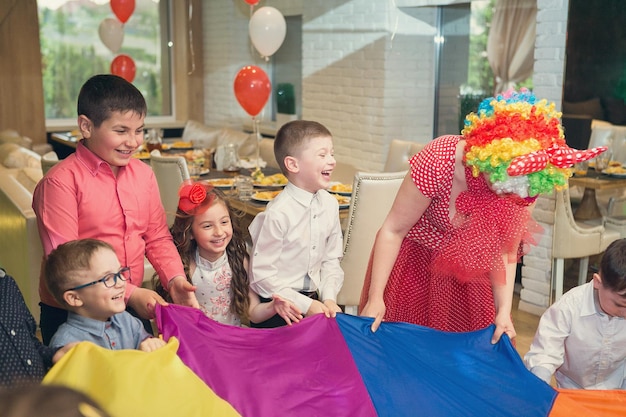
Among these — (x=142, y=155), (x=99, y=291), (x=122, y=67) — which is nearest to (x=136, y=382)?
(x=99, y=291)

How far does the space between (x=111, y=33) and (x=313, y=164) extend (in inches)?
277

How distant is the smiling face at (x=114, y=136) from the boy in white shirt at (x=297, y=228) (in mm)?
547

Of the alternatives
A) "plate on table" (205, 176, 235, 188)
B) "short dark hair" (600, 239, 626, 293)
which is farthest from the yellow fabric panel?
"plate on table" (205, 176, 235, 188)

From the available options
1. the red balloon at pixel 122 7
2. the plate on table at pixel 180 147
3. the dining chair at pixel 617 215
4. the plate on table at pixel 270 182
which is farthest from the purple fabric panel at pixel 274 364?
the red balloon at pixel 122 7

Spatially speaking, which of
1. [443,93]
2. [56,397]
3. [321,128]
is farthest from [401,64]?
[56,397]

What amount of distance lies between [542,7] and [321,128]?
2720 millimetres

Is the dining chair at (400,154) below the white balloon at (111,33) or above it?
below

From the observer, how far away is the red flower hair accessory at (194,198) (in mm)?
2551

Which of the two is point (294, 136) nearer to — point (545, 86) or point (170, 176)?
point (170, 176)

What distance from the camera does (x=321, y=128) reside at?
2600 mm

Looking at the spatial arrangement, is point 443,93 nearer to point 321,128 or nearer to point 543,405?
point 321,128

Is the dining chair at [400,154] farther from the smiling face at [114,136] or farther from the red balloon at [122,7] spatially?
the red balloon at [122,7]

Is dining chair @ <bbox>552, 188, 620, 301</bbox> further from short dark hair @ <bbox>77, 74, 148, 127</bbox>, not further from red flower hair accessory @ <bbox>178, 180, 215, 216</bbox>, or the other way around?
short dark hair @ <bbox>77, 74, 148, 127</bbox>

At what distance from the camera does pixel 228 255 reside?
2.70 metres
